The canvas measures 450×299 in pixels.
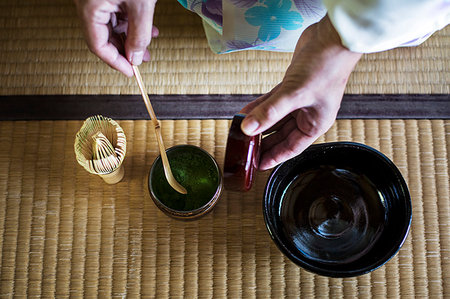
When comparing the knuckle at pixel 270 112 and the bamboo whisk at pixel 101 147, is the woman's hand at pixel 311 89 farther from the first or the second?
the bamboo whisk at pixel 101 147

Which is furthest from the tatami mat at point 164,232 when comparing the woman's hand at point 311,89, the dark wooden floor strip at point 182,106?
the woman's hand at point 311,89

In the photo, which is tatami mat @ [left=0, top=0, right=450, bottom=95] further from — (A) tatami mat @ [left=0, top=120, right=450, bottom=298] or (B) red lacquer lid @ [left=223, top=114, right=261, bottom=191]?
(B) red lacquer lid @ [left=223, top=114, right=261, bottom=191]

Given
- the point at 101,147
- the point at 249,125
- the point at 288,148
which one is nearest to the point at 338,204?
the point at 288,148

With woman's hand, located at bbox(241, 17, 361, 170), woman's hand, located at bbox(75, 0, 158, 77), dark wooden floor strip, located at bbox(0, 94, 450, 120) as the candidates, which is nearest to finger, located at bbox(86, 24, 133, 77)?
woman's hand, located at bbox(75, 0, 158, 77)

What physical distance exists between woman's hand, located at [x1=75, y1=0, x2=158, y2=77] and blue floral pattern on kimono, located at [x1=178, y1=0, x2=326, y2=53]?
0.13 m

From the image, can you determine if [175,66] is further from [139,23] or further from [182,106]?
[139,23]

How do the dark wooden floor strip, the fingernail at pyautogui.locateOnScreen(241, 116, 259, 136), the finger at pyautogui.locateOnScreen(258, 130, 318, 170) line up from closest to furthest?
the fingernail at pyautogui.locateOnScreen(241, 116, 259, 136) < the finger at pyautogui.locateOnScreen(258, 130, 318, 170) < the dark wooden floor strip

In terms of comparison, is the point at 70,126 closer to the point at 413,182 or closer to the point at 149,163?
the point at 149,163

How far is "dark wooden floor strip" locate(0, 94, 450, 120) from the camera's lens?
0.75 m

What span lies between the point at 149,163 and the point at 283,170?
25cm

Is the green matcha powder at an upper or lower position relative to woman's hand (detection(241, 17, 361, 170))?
lower

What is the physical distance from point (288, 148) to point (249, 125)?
0.41ft

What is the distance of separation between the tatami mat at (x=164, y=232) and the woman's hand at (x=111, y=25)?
0.16m

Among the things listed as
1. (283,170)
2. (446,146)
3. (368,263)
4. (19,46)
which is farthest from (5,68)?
(446,146)
